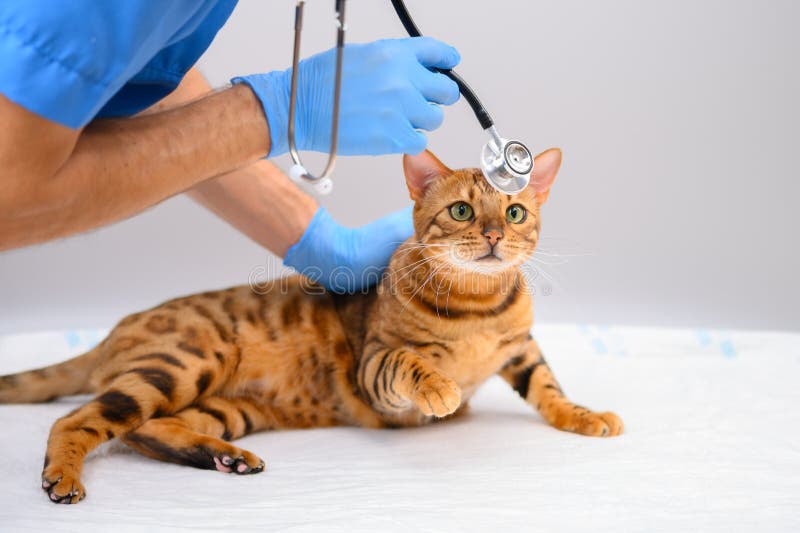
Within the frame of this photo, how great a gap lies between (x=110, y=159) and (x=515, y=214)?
103cm

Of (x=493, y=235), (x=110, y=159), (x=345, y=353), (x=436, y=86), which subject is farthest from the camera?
(x=345, y=353)

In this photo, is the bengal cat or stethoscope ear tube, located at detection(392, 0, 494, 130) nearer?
stethoscope ear tube, located at detection(392, 0, 494, 130)

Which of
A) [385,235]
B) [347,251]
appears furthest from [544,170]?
[347,251]

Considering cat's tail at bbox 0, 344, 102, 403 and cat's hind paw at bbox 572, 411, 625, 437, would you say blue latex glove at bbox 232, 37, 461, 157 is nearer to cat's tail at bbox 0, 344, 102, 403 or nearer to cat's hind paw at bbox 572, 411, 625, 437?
cat's hind paw at bbox 572, 411, 625, 437

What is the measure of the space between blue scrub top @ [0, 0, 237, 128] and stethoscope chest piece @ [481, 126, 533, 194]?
70cm

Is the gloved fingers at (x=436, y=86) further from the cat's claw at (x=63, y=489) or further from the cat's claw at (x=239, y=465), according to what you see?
the cat's claw at (x=63, y=489)

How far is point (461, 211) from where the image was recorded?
2.07 m

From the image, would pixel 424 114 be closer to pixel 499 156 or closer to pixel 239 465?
pixel 499 156

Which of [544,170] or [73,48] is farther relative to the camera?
[544,170]

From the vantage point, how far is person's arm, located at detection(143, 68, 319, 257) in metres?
2.42

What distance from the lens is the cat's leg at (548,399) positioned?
2.02m

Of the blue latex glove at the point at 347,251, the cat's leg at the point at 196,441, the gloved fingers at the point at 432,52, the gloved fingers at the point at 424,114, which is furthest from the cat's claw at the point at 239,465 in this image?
the gloved fingers at the point at 432,52

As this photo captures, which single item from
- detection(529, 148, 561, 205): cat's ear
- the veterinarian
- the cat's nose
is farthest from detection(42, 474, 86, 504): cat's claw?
detection(529, 148, 561, 205): cat's ear

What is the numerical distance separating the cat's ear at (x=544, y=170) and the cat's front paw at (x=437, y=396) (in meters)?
0.63
